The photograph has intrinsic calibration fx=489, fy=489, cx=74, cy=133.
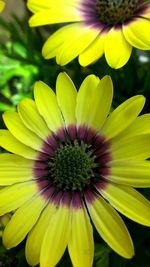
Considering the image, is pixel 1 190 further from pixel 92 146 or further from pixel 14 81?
pixel 14 81

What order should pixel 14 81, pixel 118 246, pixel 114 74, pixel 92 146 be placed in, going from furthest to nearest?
pixel 14 81, pixel 114 74, pixel 92 146, pixel 118 246

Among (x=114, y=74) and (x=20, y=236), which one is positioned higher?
(x=114, y=74)

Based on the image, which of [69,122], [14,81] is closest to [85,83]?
[69,122]

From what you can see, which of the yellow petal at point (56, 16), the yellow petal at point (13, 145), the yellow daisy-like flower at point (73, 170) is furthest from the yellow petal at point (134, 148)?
the yellow petal at point (56, 16)

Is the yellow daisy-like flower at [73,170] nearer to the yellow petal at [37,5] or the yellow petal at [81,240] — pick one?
the yellow petal at [81,240]

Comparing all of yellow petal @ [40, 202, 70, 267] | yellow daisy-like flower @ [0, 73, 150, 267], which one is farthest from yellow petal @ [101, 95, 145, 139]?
yellow petal @ [40, 202, 70, 267]

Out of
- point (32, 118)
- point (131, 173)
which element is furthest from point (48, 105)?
point (131, 173)
